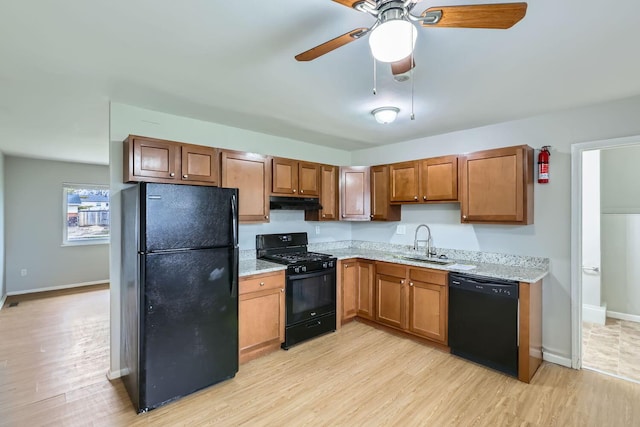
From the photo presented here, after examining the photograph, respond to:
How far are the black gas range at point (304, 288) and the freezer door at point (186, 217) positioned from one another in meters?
0.99

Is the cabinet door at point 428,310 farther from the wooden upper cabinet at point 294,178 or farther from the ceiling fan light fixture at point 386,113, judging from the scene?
the ceiling fan light fixture at point 386,113

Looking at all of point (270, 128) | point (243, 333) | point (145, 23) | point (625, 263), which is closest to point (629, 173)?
point (625, 263)

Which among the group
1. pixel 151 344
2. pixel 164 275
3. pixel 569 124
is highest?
pixel 569 124

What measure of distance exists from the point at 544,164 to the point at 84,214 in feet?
25.7

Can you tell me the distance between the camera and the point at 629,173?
4188mm

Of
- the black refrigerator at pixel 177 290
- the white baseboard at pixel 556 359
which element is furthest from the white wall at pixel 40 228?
the white baseboard at pixel 556 359

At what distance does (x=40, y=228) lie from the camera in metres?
5.73

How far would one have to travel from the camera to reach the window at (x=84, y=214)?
605 cm

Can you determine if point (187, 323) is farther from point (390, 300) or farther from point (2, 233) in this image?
point (2, 233)

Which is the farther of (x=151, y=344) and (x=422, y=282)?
(x=422, y=282)

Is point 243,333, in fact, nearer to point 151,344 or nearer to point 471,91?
point 151,344

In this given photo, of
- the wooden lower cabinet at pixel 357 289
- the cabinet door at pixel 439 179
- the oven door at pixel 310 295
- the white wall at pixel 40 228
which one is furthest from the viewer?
the white wall at pixel 40 228

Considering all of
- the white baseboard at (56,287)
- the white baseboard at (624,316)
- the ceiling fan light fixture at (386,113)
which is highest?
the ceiling fan light fixture at (386,113)

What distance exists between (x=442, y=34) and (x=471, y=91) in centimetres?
98
